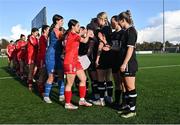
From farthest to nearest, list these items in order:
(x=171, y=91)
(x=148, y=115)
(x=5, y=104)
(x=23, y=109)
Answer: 1. (x=171, y=91)
2. (x=5, y=104)
3. (x=23, y=109)
4. (x=148, y=115)

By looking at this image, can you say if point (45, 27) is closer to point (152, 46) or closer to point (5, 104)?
point (5, 104)

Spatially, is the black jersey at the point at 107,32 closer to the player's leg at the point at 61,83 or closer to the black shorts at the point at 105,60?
the black shorts at the point at 105,60

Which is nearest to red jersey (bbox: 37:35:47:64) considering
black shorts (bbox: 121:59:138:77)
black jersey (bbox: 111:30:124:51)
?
black jersey (bbox: 111:30:124:51)

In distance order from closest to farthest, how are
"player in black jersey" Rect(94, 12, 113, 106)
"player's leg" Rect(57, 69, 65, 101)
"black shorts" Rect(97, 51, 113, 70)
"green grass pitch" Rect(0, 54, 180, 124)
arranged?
"green grass pitch" Rect(0, 54, 180, 124) → "player in black jersey" Rect(94, 12, 113, 106) → "black shorts" Rect(97, 51, 113, 70) → "player's leg" Rect(57, 69, 65, 101)

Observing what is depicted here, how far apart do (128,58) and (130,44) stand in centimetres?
26

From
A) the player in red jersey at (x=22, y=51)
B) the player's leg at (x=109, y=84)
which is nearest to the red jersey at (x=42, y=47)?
the player's leg at (x=109, y=84)

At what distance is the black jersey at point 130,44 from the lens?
7402mm

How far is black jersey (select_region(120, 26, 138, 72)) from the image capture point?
7402mm

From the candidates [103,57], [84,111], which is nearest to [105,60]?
[103,57]

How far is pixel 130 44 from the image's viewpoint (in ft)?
24.2

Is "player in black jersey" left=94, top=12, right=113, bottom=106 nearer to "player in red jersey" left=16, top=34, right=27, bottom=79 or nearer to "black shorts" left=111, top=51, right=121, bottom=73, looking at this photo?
"black shorts" left=111, top=51, right=121, bottom=73

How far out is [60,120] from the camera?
716 cm

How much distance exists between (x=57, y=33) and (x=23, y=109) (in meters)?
2.07

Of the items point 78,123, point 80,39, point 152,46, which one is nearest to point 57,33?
point 80,39
